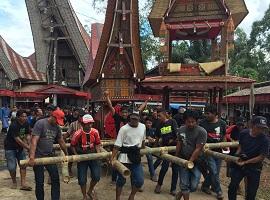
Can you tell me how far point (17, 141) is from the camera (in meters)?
7.68

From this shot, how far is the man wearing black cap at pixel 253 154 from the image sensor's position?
18.9 feet

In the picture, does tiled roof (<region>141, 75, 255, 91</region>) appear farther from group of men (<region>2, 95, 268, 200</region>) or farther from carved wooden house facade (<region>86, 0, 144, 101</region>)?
group of men (<region>2, 95, 268, 200</region>)

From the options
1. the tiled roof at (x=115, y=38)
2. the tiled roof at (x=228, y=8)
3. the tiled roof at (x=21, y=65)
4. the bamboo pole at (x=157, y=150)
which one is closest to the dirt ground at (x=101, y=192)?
the bamboo pole at (x=157, y=150)

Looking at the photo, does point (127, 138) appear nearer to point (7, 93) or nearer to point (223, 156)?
point (223, 156)

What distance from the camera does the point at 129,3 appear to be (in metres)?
11.8

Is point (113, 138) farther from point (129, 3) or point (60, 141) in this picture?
point (129, 3)

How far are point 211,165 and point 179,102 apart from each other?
628 inches

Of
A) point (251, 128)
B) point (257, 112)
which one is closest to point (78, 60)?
point (257, 112)

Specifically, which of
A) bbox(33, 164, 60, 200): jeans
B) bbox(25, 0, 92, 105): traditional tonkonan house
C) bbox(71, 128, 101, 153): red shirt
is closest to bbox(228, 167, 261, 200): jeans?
bbox(71, 128, 101, 153): red shirt

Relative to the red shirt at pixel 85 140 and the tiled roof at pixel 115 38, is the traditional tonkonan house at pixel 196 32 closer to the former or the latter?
the tiled roof at pixel 115 38

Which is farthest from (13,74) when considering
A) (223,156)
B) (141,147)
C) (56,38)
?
(223,156)

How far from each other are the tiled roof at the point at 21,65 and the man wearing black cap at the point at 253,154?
21.9m

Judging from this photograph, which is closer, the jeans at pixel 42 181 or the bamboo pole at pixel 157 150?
the jeans at pixel 42 181

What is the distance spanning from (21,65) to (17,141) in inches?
803
